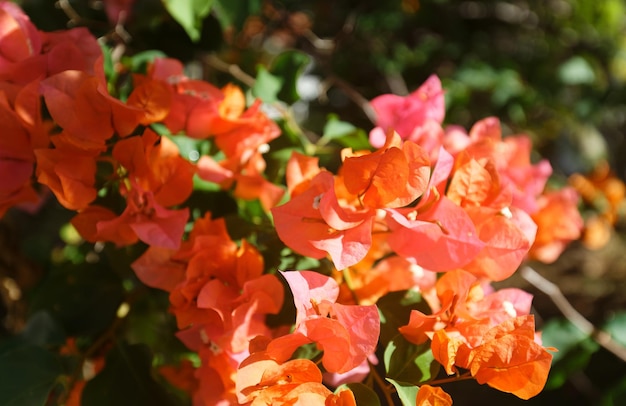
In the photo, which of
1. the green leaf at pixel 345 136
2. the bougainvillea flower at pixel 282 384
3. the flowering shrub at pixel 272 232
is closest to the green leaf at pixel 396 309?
the flowering shrub at pixel 272 232

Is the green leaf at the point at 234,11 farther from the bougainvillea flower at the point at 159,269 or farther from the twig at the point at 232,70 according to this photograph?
the bougainvillea flower at the point at 159,269

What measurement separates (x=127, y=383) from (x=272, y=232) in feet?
0.65

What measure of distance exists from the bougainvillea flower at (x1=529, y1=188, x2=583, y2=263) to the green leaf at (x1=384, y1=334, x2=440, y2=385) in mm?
367

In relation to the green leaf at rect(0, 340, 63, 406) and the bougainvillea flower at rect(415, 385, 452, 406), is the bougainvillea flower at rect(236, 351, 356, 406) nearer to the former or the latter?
the bougainvillea flower at rect(415, 385, 452, 406)

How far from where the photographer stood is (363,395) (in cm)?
43

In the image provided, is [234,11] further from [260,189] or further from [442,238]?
[442,238]

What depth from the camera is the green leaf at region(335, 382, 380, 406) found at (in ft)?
1.38

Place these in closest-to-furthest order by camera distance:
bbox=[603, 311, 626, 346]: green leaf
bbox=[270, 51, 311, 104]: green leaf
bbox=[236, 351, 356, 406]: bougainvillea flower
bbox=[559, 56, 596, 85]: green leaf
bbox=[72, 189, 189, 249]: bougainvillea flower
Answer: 1. bbox=[236, 351, 356, 406]: bougainvillea flower
2. bbox=[72, 189, 189, 249]: bougainvillea flower
3. bbox=[270, 51, 311, 104]: green leaf
4. bbox=[603, 311, 626, 346]: green leaf
5. bbox=[559, 56, 596, 85]: green leaf

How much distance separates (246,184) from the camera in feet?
1.86

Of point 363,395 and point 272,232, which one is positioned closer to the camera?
point 363,395

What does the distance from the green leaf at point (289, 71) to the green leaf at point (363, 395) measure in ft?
1.19

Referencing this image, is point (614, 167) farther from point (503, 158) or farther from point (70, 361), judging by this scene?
point (70, 361)

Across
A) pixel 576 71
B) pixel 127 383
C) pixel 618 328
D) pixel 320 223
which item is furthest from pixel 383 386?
pixel 576 71

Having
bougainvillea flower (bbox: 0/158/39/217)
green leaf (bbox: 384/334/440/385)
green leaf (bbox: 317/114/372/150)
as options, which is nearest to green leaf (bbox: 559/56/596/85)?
green leaf (bbox: 317/114/372/150)
